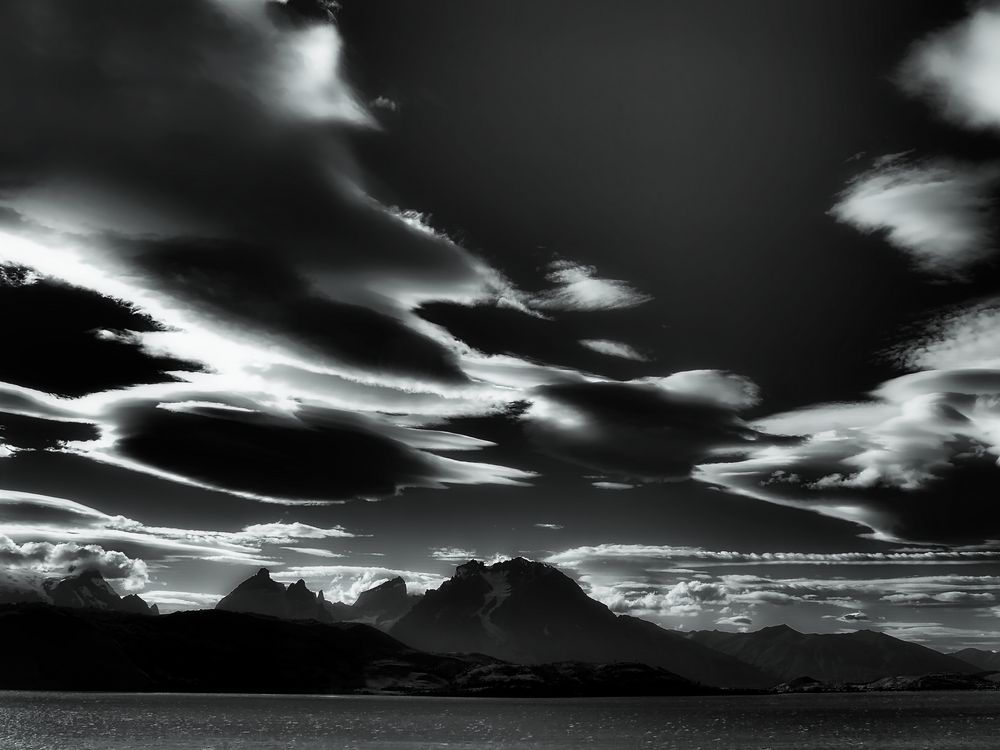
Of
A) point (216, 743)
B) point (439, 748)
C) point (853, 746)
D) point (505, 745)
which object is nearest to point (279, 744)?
point (216, 743)

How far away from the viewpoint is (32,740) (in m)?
198

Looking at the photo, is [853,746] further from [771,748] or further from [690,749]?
[690,749]

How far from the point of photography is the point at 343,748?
186 m

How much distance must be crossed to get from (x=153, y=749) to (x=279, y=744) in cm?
3006

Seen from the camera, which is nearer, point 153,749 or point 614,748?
point 153,749

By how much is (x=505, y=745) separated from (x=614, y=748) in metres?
28.2

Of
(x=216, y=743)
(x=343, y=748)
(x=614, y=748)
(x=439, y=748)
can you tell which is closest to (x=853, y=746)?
(x=614, y=748)

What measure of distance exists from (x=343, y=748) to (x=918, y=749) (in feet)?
467

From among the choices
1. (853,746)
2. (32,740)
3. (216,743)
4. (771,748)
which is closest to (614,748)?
(771,748)

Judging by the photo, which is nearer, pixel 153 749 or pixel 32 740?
pixel 153 749

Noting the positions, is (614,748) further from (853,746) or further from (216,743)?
(216,743)

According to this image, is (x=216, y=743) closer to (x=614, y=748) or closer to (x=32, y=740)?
(x=32, y=740)

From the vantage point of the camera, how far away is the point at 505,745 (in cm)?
19738

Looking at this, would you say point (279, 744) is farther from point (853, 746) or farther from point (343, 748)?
point (853, 746)
